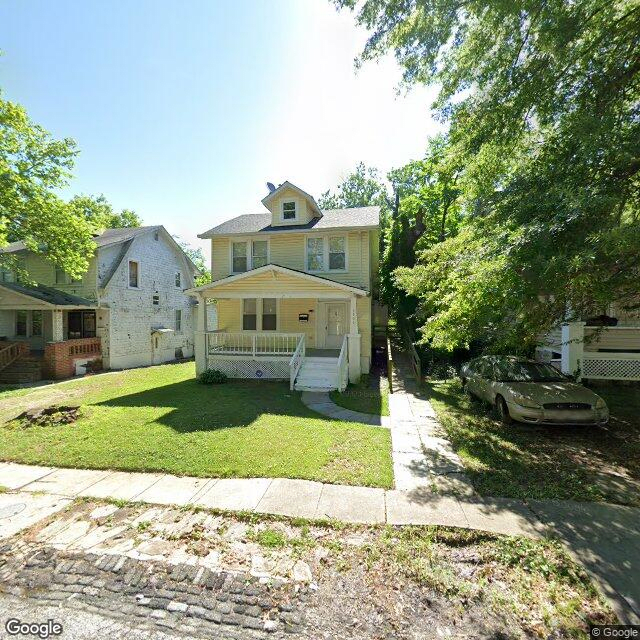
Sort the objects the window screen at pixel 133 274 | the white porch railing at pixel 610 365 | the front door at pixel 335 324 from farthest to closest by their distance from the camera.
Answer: the window screen at pixel 133 274 → the front door at pixel 335 324 → the white porch railing at pixel 610 365

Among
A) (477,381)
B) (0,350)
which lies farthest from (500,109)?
(0,350)

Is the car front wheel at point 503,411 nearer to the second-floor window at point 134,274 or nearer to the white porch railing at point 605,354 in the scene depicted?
the white porch railing at point 605,354

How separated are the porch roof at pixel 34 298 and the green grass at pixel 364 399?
14.0m

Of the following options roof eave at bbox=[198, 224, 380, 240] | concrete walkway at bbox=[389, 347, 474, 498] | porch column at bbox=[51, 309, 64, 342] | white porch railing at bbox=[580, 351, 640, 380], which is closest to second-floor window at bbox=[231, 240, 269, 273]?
roof eave at bbox=[198, 224, 380, 240]

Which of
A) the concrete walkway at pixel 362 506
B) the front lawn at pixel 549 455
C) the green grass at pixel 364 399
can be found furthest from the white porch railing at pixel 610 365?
the concrete walkway at pixel 362 506

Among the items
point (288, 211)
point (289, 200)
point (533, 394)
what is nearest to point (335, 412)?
point (533, 394)

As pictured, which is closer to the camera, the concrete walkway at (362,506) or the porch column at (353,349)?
the concrete walkway at (362,506)

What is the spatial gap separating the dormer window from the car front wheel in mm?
11543

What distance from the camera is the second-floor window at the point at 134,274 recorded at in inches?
776

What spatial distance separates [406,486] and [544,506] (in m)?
1.81

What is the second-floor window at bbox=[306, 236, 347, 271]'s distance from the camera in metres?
14.9

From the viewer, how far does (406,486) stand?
16.8ft

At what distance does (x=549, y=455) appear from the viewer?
247 inches

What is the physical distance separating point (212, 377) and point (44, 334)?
12.4 metres
